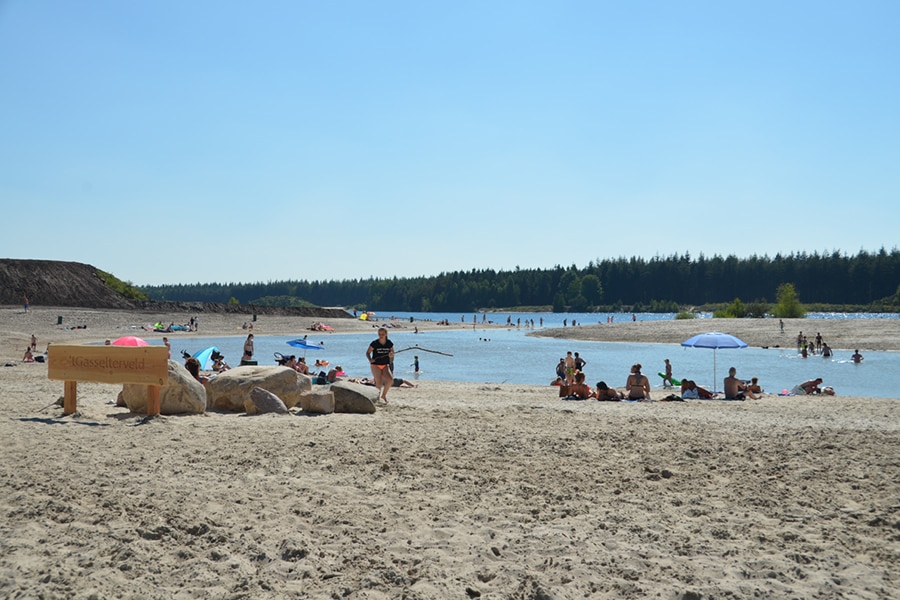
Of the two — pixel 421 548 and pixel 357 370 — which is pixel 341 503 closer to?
pixel 421 548

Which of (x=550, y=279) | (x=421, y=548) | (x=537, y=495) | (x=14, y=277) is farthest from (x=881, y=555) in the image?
(x=550, y=279)

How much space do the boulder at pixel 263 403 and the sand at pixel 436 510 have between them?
3.16 feet

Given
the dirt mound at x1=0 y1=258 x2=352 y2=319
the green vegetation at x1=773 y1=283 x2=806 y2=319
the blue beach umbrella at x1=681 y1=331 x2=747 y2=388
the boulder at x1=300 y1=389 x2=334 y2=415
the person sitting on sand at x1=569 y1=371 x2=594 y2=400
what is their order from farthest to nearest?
the green vegetation at x1=773 y1=283 x2=806 y2=319, the dirt mound at x1=0 y1=258 x2=352 y2=319, the blue beach umbrella at x1=681 y1=331 x2=747 y2=388, the person sitting on sand at x1=569 y1=371 x2=594 y2=400, the boulder at x1=300 y1=389 x2=334 y2=415

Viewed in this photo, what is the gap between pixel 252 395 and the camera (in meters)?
11.3

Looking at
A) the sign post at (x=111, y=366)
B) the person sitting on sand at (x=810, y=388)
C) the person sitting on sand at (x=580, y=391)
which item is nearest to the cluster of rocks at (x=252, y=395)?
the sign post at (x=111, y=366)

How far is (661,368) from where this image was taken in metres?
35.1

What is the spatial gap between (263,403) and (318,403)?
2.78 ft

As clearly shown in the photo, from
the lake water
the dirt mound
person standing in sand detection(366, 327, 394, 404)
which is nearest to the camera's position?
person standing in sand detection(366, 327, 394, 404)

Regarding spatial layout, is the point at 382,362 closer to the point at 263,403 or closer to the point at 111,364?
the point at 263,403

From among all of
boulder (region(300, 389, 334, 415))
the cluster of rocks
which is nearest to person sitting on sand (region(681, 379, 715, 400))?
the cluster of rocks

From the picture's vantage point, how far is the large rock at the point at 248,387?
38.2 ft

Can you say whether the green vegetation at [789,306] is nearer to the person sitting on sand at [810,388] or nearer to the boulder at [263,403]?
the person sitting on sand at [810,388]

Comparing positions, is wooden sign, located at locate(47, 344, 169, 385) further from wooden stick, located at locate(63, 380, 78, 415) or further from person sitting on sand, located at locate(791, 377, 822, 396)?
person sitting on sand, located at locate(791, 377, 822, 396)

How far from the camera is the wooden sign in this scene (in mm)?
9915
